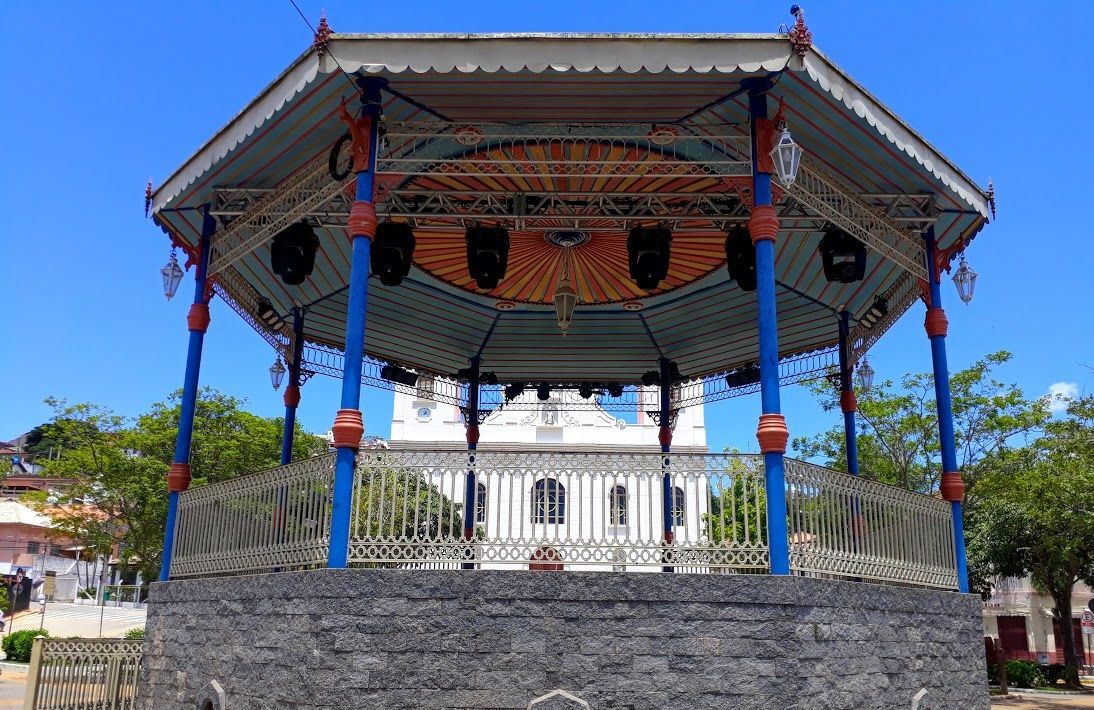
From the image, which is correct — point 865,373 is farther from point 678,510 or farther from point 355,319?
point 355,319

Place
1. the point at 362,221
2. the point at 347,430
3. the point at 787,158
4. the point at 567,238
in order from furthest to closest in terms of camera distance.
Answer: the point at 567,238, the point at 362,221, the point at 787,158, the point at 347,430

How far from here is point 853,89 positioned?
8.96m

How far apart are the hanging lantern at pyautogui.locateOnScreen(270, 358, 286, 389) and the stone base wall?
7929 mm

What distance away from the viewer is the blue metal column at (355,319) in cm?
801

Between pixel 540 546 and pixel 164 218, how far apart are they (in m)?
7.38

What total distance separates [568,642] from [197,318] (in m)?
6.84

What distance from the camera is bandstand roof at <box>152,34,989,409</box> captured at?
848 centimetres

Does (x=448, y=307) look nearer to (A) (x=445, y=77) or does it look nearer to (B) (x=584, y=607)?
(A) (x=445, y=77)

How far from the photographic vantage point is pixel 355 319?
861 centimetres

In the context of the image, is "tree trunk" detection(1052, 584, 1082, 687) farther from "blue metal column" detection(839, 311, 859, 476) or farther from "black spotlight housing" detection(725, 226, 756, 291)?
"black spotlight housing" detection(725, 226, 756, 291)

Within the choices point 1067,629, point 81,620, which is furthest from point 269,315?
point 81,620

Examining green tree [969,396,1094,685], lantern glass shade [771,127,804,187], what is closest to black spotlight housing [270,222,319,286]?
lantern glass shade [771,127,804,187]

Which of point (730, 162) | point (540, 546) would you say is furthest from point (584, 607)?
point (730, 162)

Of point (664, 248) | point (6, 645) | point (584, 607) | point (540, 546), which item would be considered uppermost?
point (664, 248)
